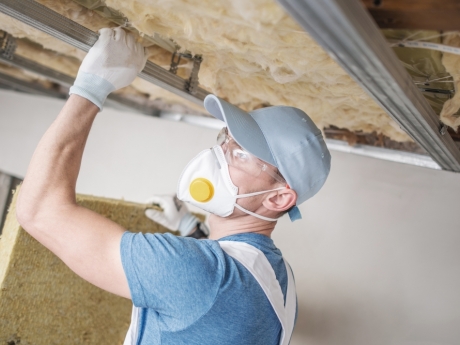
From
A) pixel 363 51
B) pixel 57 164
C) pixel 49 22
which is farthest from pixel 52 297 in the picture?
pixel 363 51

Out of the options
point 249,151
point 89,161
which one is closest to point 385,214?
point 249,151

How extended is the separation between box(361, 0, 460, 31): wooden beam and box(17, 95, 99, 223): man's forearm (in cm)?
72

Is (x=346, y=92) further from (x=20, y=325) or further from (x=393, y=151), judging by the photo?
(x=20, y=325)

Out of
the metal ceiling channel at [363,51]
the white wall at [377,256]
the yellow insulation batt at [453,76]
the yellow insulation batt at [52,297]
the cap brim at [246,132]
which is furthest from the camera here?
the white wall at [377,256]

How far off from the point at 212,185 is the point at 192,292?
34 cm

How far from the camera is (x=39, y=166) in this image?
110 cm

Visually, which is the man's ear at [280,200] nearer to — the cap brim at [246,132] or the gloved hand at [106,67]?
the cap brim at [246,132]

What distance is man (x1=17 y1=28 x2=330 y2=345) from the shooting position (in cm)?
104

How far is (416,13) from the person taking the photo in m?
0.81

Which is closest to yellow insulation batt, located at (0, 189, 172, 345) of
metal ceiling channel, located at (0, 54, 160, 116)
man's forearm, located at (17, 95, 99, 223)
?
man's forearm, located at (17, 95, 99, 223)

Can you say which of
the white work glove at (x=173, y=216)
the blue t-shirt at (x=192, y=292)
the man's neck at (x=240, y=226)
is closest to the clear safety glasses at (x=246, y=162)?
the man's neck at (x=240, y=226)

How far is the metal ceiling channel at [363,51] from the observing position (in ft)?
2.34

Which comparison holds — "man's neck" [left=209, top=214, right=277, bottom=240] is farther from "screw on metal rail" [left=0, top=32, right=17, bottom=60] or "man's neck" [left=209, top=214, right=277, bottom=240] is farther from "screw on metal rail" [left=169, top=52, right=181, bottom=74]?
"screw on metal rail" [left=0, top=32, right=17, bottom=60]

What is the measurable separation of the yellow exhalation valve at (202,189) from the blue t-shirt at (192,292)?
0.56 ft
